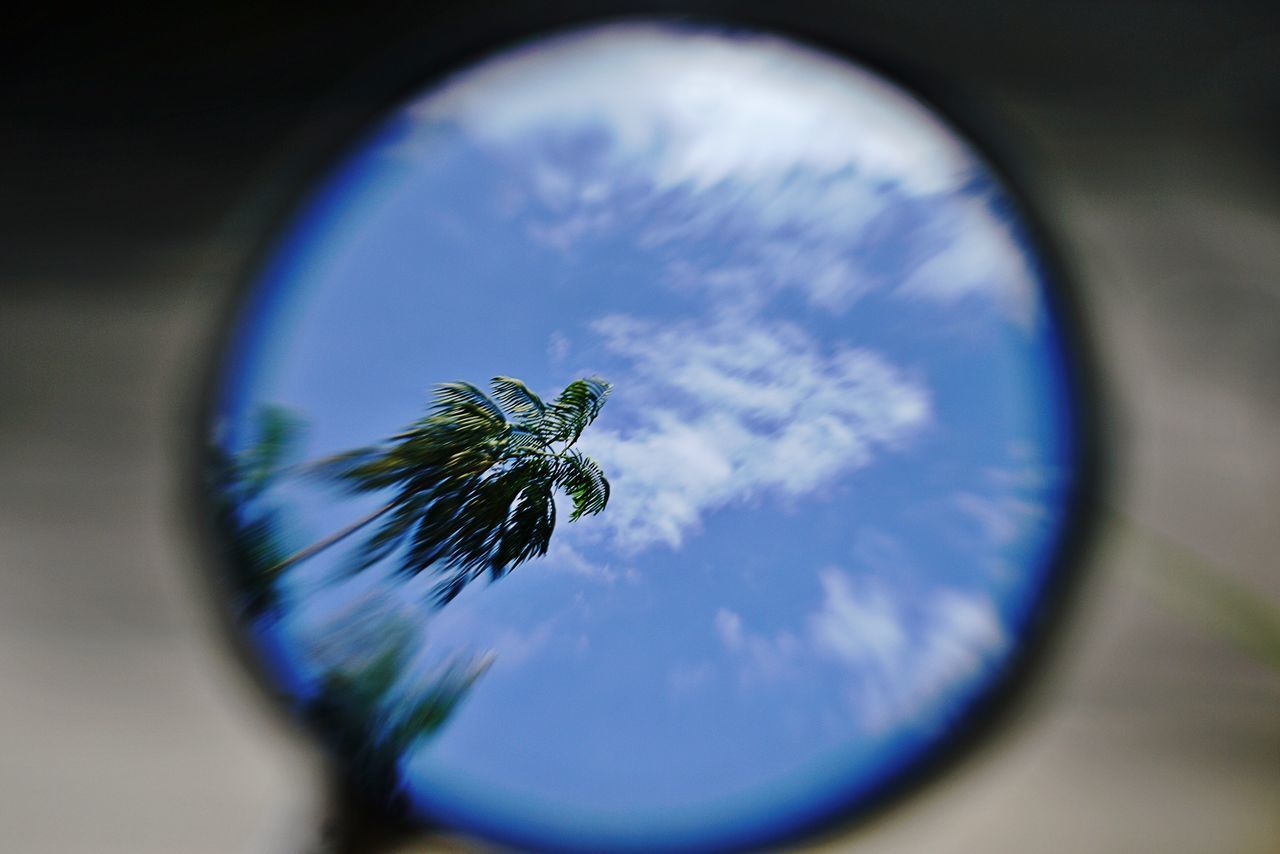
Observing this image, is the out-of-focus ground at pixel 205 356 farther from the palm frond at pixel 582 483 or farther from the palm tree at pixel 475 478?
the palm frond at pixel 582 483

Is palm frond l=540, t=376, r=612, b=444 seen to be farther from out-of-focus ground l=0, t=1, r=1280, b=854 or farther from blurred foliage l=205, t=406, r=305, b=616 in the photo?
out-of-focus ground l=0, t=1, r=1280, b=854

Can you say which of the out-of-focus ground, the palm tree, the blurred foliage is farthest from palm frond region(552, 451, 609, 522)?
the out-of-focus ground

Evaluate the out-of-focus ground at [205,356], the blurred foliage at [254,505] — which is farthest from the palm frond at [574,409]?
the out-of-focus ground at [205,356]

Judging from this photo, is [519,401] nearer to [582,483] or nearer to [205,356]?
[582,483]

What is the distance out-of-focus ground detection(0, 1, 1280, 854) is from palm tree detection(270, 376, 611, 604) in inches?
16.6

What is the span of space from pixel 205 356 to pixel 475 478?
718 mm

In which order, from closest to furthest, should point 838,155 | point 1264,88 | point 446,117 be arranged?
point 1264,88 → point 446,117 → point 838,155

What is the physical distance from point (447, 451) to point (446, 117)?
0.87 metres

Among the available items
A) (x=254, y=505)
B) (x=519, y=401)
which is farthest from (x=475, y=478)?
(x=254, y=505)

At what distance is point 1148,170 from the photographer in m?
1.43

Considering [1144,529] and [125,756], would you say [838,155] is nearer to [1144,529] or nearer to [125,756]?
[1144,529]

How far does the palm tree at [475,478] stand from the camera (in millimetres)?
1725

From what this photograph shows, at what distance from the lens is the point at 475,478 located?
6.09 ft

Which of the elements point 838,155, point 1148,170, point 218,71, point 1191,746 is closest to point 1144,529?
point 1191,746
